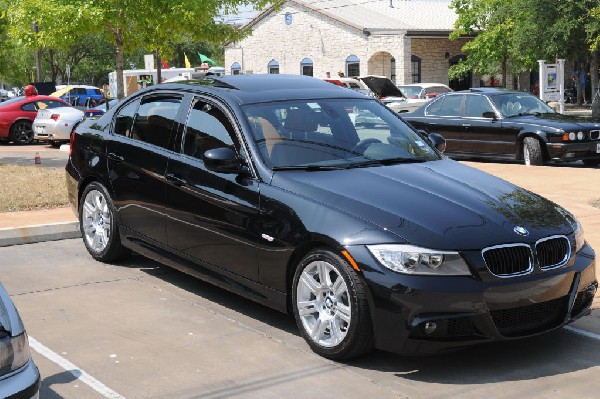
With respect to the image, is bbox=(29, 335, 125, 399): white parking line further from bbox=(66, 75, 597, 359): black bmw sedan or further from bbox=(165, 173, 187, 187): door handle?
bbox=(165, 173, 187, 187): door handle

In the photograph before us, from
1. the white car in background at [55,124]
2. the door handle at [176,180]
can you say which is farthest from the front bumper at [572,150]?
the white car in background at [55,124]

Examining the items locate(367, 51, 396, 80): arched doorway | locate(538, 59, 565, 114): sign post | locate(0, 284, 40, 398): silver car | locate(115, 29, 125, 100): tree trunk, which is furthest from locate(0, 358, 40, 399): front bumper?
locate(367, 51, 396, 80): arched doorway

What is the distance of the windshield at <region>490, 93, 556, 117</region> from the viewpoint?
675 inches

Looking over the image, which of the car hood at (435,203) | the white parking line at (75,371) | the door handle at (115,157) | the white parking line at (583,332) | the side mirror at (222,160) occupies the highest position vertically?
the side mirror at (222,160)

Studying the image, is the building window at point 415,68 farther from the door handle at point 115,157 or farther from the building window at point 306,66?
the door handle at point 115,157

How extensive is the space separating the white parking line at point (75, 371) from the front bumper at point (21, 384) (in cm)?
113

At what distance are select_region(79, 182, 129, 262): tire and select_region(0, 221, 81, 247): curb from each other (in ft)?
4.04

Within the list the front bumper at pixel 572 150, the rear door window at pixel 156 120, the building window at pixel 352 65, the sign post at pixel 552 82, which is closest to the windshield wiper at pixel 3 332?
the rear door window at pixel 156 120

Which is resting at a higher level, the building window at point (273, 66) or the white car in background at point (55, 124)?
the building window at point (273, 66)

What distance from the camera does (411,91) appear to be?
1383 inches

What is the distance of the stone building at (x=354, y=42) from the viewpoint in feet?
166

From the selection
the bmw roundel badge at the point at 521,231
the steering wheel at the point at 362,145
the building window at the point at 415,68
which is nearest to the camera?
the bmw roundel badge at the point at 521,231

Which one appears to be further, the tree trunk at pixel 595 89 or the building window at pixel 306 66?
the building window at pixel 306 66

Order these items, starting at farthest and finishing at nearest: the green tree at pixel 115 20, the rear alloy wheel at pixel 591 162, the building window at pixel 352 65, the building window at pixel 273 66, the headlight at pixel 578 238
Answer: the building window at pixel 273 66, the building window at pixel 352 65, the green tree at pixel 115 20, the rear alloy wheel at pixel 591 162, the headlight at pixel 578 238
